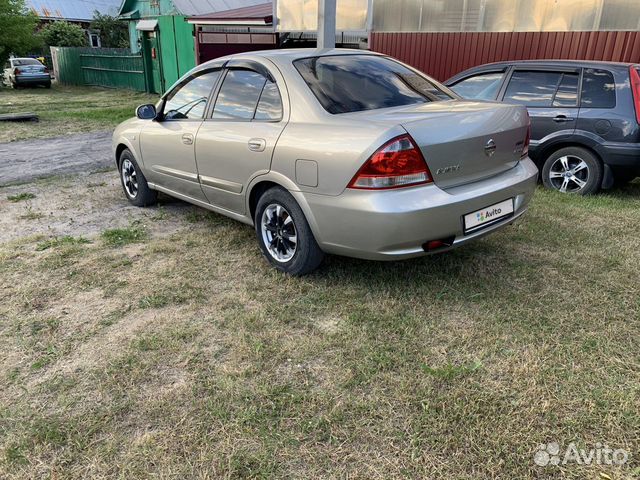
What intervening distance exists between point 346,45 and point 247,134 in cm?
989

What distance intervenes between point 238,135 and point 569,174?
403 centimetres

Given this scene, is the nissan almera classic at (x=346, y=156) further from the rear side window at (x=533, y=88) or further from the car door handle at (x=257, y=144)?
the rear side window at (x=533, y=88)

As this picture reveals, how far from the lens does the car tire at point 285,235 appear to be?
351cm

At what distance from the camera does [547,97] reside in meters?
5.96

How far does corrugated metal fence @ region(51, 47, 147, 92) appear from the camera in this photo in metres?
20.3

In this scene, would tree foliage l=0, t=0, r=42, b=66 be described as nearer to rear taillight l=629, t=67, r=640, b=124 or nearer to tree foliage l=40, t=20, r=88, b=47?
tree foliage l=40, t=20, r=88, b=47

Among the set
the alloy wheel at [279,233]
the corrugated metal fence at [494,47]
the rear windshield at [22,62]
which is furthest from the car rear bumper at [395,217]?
the rear windshield at [22,62]

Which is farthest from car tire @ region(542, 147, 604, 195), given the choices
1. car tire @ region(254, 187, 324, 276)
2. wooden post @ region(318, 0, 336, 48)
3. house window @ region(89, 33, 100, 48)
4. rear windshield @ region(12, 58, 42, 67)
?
house window @ region(89, 33, 100, 48)

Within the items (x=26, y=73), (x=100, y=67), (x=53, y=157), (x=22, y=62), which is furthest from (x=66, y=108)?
(x=22, y=62)

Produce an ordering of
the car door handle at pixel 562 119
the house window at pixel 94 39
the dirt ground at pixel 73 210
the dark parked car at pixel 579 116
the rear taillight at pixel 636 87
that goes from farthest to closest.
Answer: the house window at pixel 94 39 < the car door handle at pixel 562 119 < the dark parked car at pixel 579 116 < the rear taillight at pixel 636 87 < the dirt ground at pixel 73 210

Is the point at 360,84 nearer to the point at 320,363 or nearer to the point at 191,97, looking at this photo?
the point at 191,97

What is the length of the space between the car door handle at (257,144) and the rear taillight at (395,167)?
2.93 feet

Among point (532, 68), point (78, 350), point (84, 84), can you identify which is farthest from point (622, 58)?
point (84, 84)

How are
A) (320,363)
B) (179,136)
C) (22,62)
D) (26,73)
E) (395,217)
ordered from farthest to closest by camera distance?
(22,62), (26,73), (179,136), (395,217), (320,363)
